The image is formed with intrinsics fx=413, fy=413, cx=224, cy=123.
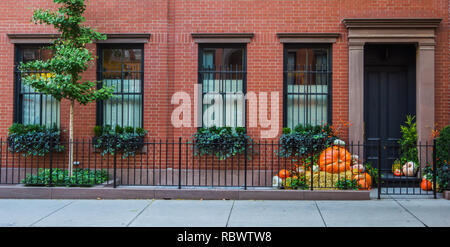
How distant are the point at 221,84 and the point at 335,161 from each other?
3185 millimetres

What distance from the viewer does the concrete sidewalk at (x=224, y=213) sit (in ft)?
20.8

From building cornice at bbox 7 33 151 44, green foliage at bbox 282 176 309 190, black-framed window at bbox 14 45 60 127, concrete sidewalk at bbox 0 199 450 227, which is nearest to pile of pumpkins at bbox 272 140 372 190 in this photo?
green foliage at bbox 282 176 309 190

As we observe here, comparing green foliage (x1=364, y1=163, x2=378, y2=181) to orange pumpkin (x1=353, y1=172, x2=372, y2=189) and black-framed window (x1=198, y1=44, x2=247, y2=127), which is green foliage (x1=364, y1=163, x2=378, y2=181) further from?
black-framed window (x1=198, y1=44, x2=247, y2=127)

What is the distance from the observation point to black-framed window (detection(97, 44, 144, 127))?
32.1ft

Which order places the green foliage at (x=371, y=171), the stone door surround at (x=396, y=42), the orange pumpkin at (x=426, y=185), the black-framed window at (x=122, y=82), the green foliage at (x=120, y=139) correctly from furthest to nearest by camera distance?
the black-framed window at (x=122, y=82)
the green foliage at (x=120, y=139)
the stone door surround at (x=396, y=42)
the green foliage at (x=371, y=171)
the orange pumpkin at (x=426, y=185)

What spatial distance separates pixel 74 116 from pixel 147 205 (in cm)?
338

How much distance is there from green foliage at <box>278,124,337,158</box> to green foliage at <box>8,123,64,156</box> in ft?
16.5

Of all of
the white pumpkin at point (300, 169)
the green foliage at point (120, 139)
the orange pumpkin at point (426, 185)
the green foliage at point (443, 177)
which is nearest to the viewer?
the green foliage at point (443, 177)

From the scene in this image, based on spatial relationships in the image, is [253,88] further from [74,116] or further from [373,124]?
[74,116]

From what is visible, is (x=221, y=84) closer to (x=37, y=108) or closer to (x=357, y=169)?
(x=357, y=169)

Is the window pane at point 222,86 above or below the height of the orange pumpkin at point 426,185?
above

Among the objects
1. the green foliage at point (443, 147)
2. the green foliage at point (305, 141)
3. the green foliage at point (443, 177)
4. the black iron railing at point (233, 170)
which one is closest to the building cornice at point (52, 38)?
the black iron railing at point (233, 170)

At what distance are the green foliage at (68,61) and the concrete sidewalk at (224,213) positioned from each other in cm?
226

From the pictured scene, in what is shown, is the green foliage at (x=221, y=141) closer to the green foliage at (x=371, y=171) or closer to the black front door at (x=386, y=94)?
the green foliage at (x=371, y=171)
